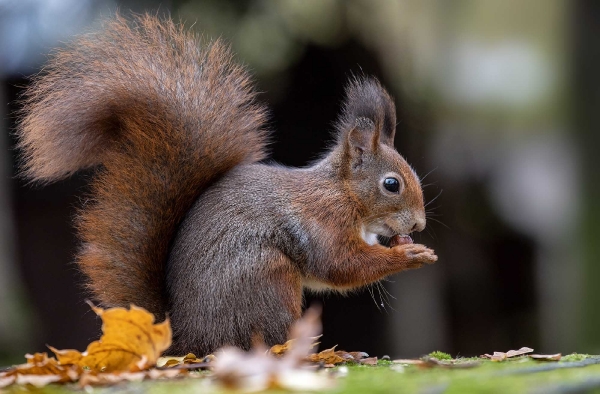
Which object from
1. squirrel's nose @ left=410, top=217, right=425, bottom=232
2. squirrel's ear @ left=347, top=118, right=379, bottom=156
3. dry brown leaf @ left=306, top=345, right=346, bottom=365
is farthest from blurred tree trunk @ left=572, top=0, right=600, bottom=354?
dry brown leaf @ left=306, top=345, right=346, bottom=365

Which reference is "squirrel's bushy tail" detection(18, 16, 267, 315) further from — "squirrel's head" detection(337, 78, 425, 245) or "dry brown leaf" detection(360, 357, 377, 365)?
"dry brown leaf" detection(360, 357, 377, 365)

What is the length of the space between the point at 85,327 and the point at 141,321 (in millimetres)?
2425

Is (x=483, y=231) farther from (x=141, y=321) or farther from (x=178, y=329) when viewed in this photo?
(x=141, y=321)

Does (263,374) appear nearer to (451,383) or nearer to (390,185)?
(451,383)

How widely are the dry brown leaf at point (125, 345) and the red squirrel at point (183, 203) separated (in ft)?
1.41

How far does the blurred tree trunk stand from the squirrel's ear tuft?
1.95 metres

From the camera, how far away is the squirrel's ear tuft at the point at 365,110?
2045 mm

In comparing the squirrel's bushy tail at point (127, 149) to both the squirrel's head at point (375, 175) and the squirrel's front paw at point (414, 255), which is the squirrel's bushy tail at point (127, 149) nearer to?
the squirrel's head at point (375, 175)

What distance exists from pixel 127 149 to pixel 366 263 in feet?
2.20

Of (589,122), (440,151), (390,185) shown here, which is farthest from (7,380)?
(440,151)

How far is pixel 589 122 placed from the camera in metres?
3.67

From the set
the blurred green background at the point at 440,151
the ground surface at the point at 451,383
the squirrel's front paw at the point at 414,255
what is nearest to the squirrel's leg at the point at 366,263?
the squirrel's front paw at the point at 414,255

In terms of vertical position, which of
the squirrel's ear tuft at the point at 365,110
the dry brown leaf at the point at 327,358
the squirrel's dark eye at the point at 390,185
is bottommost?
the dry brown leaf at the point at 327,358

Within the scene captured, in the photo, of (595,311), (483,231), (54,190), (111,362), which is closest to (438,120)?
(483,231)
